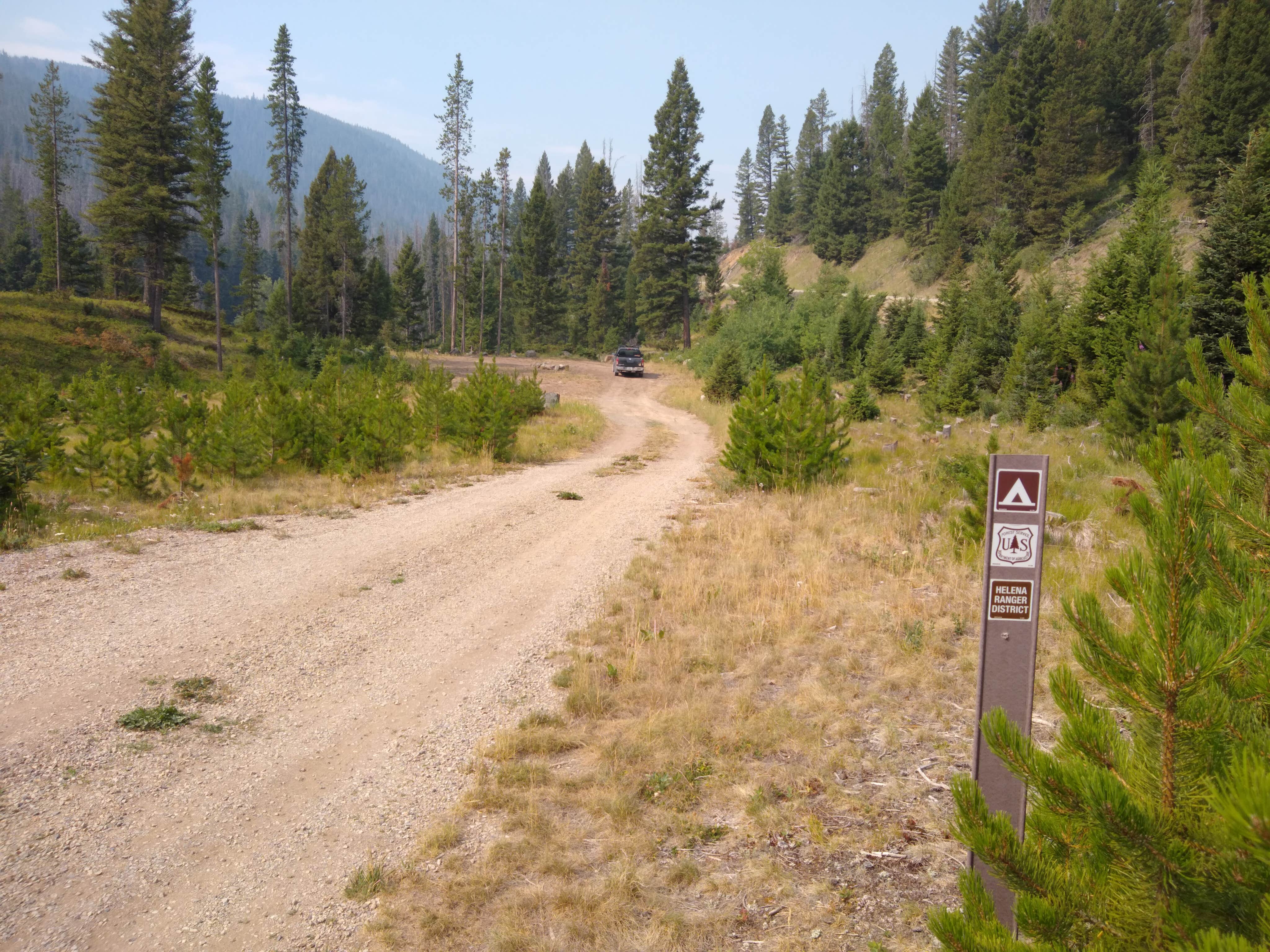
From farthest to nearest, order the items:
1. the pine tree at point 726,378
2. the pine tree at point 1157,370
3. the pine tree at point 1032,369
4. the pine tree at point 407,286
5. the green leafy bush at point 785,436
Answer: the pine tree at point 407,286 < the pine tree at point 726,378 < the pine tree at point 1032,369 < the pine tree at point 1157,370 < the green leafy bush at point 785,436

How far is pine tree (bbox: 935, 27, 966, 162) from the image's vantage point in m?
72.8

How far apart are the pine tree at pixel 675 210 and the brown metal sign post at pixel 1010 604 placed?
48.5 metres

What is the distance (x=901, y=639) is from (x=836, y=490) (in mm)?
5830

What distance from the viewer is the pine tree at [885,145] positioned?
62.8 metres

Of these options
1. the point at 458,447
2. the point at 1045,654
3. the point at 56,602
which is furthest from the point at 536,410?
the point at 1045,654

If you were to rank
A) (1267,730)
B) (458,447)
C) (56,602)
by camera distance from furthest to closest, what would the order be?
(458,447), (56,602), (1267,730)

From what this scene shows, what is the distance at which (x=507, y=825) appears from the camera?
4000mm

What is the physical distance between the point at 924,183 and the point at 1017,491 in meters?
60.2

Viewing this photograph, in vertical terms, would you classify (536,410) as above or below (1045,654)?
above

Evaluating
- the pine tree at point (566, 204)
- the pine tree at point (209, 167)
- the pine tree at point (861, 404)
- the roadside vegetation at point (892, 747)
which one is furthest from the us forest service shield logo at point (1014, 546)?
the pine tree at point (566, 204)

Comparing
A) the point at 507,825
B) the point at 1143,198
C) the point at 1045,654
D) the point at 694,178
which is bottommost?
the point at 507,825

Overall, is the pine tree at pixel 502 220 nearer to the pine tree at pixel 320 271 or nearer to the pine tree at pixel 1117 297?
the pine tree at pixel 320 271

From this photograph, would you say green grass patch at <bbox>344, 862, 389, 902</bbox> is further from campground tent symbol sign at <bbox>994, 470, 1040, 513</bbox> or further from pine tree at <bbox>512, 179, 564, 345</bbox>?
pine tree at <bbox>512, 179, 564, 345</bbox>

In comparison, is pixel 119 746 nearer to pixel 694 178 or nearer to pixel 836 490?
pixel 836 490
